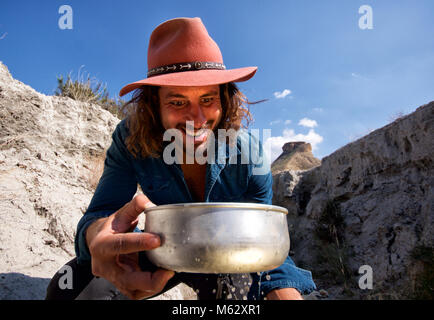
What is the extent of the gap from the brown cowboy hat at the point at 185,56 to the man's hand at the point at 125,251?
2.21 feet

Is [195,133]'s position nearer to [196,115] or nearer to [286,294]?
[196,115]

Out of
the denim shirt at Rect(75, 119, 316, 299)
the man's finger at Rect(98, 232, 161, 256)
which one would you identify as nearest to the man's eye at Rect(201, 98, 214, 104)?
the denim shirt at Rect(75, 119, 316, 299)

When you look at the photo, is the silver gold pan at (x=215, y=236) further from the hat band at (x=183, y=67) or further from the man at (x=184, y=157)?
the hat band at (x=183, y=67)

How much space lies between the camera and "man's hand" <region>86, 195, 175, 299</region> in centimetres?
97

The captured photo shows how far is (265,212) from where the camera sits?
0.97m

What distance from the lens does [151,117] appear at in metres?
1.84

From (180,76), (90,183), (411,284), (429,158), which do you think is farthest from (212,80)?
(429,158)

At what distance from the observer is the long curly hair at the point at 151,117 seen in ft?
5.54

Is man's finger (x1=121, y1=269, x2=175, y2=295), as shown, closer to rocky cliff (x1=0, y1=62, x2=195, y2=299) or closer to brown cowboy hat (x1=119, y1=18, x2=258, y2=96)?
brown cowboy hat (x1=119, y1=18, x2=258, y2=96)

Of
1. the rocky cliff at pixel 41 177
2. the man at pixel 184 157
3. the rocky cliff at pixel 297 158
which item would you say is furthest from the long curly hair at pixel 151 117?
the rocky cliff at pixel 297 158

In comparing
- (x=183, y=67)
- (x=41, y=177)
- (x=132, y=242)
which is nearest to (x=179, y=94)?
(x=183, y=67)

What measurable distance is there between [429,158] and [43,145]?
6442mm

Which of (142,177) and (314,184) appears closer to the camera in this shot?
(142,177)

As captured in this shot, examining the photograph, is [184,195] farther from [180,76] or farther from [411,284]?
[411,284]
